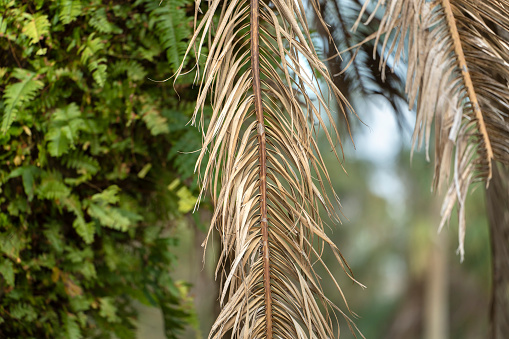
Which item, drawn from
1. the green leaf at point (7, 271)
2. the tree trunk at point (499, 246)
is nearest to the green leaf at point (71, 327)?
the green leaf at point (7, 271)

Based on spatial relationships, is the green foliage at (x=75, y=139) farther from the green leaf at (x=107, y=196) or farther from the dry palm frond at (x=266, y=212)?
the dry palm frond at (x=266, y=212)

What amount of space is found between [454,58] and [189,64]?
791mm

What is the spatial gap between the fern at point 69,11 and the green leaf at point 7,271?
0.72 meters

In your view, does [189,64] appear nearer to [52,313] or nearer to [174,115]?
[174,115]

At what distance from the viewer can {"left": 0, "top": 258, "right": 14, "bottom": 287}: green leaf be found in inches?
51.0

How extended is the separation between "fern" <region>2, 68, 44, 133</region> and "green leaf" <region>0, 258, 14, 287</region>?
388 mm

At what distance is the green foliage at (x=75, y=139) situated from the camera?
1304 mm

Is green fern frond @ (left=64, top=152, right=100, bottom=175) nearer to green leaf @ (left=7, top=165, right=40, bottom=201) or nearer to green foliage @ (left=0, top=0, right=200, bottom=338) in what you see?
green foliage @ (left=0, top=0, right=200, bottom=338)

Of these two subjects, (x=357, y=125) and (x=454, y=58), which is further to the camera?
(x=357, y=125)

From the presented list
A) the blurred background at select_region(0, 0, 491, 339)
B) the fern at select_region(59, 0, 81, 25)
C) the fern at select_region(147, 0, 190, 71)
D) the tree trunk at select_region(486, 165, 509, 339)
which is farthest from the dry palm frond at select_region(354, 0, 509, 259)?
the fern at select_region(59, 0, 81, 25)

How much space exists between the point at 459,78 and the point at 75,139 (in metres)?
1.06

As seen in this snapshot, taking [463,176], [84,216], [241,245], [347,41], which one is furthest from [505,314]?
[84,216]

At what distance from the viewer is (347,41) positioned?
4.78ft

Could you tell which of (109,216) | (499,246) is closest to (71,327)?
(109,216)
